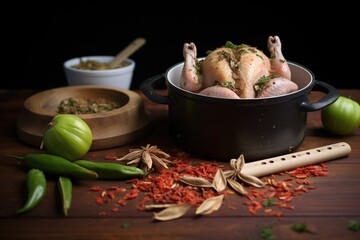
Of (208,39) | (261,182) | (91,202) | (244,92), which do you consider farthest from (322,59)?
(91,202)

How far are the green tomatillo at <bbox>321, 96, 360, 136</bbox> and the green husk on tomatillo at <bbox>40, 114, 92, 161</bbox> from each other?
0.90 m

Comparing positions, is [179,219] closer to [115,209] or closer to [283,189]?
[115,209]

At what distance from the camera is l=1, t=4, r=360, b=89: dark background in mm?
3320

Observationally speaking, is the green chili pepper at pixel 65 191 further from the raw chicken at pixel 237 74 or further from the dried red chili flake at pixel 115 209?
the raw chicken at pixel 237 74

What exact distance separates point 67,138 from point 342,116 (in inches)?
39.0

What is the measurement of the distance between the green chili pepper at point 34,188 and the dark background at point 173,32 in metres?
1.78

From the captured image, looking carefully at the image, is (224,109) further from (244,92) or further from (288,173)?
(288,173)

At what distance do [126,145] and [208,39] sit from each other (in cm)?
147

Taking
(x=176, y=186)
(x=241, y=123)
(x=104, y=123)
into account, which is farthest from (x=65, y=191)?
(x=241, y=123)

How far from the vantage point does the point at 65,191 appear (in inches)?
67.0

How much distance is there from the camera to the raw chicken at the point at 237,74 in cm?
194

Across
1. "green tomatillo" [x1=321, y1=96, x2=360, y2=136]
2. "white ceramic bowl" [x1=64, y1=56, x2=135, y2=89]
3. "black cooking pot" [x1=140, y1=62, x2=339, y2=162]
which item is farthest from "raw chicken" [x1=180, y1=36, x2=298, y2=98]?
"white ceramic bowl" [x1=64, y1=56, x2=135, y2=89]

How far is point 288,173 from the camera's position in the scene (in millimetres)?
1858

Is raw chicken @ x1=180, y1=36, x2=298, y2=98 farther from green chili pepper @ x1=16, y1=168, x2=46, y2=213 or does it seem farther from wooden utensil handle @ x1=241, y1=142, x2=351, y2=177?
green chili pepper @ x1=16, y1=168, x2=46, y2=213
